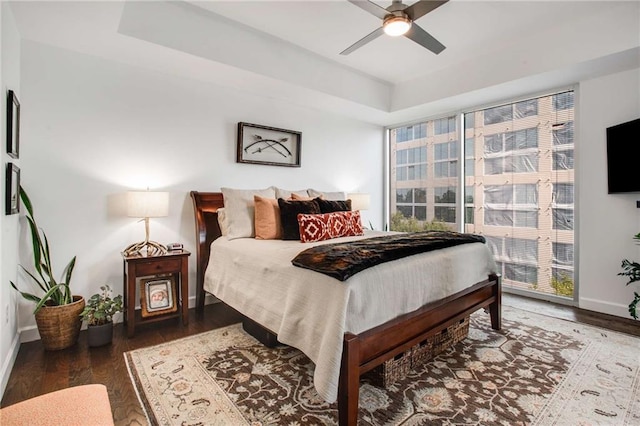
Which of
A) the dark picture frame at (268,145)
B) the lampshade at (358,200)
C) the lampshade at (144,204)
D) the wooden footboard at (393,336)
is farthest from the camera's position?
the lampshade at (358,200)

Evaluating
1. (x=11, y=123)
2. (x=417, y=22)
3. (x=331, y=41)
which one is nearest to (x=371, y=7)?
(x=417, y=22)

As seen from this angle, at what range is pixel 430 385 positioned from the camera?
6.44 feet

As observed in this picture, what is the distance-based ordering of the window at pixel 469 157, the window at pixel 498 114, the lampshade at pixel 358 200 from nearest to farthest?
the window at pixel 498 114 → the window at pixel 469 157 → the lampshade at pixel 358 200

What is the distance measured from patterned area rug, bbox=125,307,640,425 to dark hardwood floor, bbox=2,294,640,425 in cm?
9

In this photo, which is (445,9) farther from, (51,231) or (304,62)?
(51,231)

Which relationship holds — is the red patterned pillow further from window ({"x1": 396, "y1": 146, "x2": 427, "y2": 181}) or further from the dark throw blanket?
window ({"x1": 396, "y1": 146, "x2": 427, "y2": 181})

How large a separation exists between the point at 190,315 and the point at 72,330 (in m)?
0.96

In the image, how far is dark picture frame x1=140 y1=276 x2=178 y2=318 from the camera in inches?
112

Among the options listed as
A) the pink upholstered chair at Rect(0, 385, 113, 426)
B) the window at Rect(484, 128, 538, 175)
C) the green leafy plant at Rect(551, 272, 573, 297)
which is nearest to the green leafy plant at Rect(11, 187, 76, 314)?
the pink upholstered chair at Rect(0, 385, 113, 426)

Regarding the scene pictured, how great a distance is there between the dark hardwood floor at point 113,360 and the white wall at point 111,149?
465 millimetres

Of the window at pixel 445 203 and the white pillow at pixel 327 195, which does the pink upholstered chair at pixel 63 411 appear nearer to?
the white pillow at pixel 327 195

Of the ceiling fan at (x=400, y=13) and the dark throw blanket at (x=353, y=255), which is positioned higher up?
the ceiling fan at (x=400, y=13)

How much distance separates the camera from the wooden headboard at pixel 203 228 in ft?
10.8

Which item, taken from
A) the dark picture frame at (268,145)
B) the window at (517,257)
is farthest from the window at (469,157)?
the dark picture frame at (268,145)
